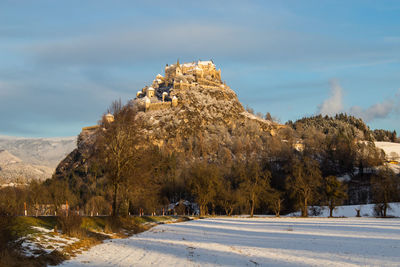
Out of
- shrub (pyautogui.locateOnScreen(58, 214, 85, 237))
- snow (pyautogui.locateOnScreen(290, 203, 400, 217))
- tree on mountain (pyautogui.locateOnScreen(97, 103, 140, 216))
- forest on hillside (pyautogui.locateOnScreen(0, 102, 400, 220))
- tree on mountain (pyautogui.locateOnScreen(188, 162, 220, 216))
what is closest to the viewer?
shrub (pyautogui.locateOnScreen(58, 214, 85, 237))

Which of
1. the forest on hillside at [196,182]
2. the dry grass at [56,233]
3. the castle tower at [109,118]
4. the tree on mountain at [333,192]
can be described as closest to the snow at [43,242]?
the dry grass at [56,233]

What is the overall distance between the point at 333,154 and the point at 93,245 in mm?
156860

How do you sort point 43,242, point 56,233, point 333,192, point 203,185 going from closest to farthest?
1. point 43,242
2. point 56,233
3. point 333,192
4. point 203,185

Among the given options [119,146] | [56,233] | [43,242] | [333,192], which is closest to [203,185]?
[333,192]

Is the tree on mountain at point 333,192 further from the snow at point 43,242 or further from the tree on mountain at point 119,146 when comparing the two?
the snow at point 43,242

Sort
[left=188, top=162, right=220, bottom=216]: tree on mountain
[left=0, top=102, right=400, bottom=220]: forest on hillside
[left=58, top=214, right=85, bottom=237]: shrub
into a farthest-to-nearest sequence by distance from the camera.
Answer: [left=188, top=162, right=220, bottom=216]: tree on mountain < [left=0, top=102, right=400, bottom=220]: forest on hillside < [left=58, top=214, right=85, bottom=237]: shrub

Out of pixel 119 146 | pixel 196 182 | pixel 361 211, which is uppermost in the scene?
pixel 119 146

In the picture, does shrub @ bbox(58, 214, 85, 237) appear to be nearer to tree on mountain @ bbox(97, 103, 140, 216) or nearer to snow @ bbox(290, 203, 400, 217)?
tree on mountain @ bbox(97, 103, 140, 216)

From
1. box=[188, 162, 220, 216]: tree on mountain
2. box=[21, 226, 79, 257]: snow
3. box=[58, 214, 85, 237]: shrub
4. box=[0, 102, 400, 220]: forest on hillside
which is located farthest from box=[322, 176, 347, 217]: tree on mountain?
box=[21, 226, 79, 257]: snow

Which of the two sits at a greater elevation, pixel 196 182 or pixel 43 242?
pixel 196 182

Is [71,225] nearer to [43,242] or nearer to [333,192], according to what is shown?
[43,242]

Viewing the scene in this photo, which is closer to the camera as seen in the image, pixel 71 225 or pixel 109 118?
pixel 71 225

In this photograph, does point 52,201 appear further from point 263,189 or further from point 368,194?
point 368,194

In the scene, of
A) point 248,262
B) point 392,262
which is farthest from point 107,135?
point 392,262
